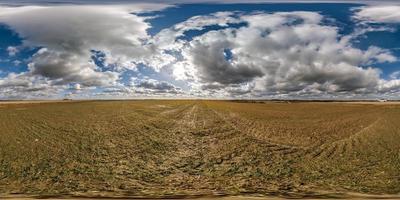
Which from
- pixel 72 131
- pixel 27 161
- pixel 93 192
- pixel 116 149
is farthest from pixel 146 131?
pixel 93 192

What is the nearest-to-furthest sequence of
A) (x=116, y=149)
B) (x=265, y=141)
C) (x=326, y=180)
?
(x=326, y=180) → (x=116, y=149) → (x=265, y=141)

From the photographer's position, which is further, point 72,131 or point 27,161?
point 72,131

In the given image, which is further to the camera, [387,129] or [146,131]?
[387,129]

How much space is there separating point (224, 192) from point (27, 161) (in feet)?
38.1

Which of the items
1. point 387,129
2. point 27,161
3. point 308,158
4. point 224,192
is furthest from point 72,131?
point 387,129

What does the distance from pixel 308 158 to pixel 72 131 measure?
65.3ft

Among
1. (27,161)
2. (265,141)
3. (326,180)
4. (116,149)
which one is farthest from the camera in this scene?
(265,141)

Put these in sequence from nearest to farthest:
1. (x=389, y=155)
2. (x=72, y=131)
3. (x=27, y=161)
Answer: (x=27, y=161) < (x=389, y=155) < (x=72, y=131)

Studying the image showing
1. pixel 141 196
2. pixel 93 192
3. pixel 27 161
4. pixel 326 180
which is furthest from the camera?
pixel 27 161

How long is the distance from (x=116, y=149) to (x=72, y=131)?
1027 cm

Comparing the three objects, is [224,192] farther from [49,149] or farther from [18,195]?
[49,149]

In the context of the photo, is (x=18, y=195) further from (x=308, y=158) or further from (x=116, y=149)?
(x=308, y=158)

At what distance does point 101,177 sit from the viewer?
63.2ft

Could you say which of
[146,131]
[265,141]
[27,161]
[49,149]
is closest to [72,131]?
[146,131]
